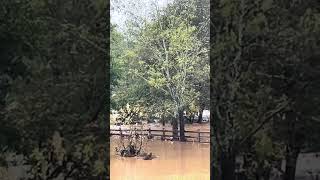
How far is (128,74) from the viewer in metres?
2.85

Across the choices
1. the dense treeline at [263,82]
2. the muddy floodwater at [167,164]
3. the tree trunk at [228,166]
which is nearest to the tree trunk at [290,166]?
the dense treeline at [263,82]

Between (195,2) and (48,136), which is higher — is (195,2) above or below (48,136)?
above

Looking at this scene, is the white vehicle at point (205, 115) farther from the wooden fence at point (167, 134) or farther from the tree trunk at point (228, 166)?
the tree trunk at point (228, 166)

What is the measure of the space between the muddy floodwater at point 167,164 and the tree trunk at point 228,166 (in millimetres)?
92

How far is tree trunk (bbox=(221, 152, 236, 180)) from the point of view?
2.85 metres

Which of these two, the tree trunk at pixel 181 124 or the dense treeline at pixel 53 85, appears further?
the tree trunk at pixel 181 124

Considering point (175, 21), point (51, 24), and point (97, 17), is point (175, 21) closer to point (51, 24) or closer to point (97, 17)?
point (97, 17)

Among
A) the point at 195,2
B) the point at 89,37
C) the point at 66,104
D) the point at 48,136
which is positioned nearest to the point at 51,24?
the point at 89,37

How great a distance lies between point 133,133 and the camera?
2859 mm

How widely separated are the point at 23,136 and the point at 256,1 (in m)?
1.52

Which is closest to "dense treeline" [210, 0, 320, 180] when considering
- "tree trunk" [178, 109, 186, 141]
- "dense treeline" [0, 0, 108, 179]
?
"tree trunk" [178, 109, 186, 141]

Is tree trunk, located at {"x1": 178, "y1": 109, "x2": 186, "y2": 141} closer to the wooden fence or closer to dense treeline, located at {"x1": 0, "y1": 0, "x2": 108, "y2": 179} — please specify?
the wooden fence

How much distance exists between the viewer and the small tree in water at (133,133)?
9.36 ft

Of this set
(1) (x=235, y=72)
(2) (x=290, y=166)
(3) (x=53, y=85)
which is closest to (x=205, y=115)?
(1) (x=235, y=72)
